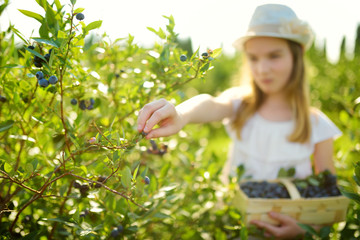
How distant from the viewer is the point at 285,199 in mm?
1444

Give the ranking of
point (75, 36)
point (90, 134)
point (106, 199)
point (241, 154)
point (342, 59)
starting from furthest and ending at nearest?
point (342, 59), point (241, 154), point (90, 134), point (106, 199), point (75, 36)

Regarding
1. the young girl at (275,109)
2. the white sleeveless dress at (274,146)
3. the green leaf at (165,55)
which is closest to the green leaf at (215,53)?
the green leaf at (165,55)

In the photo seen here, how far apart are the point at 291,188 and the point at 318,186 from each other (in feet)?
0.59

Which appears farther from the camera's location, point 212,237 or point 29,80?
point 212,237

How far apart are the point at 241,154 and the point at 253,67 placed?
→ 2.11 ft

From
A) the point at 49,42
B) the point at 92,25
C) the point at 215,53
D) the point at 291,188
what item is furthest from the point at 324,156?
the point at 49,42

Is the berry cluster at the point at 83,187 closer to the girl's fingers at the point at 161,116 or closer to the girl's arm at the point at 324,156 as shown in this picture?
Result: the girl's fingers at the point at 161,116

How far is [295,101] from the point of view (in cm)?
211

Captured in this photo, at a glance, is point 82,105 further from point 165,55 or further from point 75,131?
point 165,55

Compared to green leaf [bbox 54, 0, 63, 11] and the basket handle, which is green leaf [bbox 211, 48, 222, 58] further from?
the basket handle

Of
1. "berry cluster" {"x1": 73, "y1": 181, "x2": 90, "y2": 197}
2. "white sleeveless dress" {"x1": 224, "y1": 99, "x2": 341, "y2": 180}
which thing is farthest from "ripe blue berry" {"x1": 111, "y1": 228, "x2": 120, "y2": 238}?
"white sleeveless dress" {"x1": 224, "y1": 99, "x2": 341, "y2": 180}

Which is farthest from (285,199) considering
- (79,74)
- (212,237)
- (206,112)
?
(79,74)

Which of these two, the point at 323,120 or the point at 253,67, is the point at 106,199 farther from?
the point at 323,120

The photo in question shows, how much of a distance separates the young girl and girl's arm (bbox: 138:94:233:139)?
0.06ft
